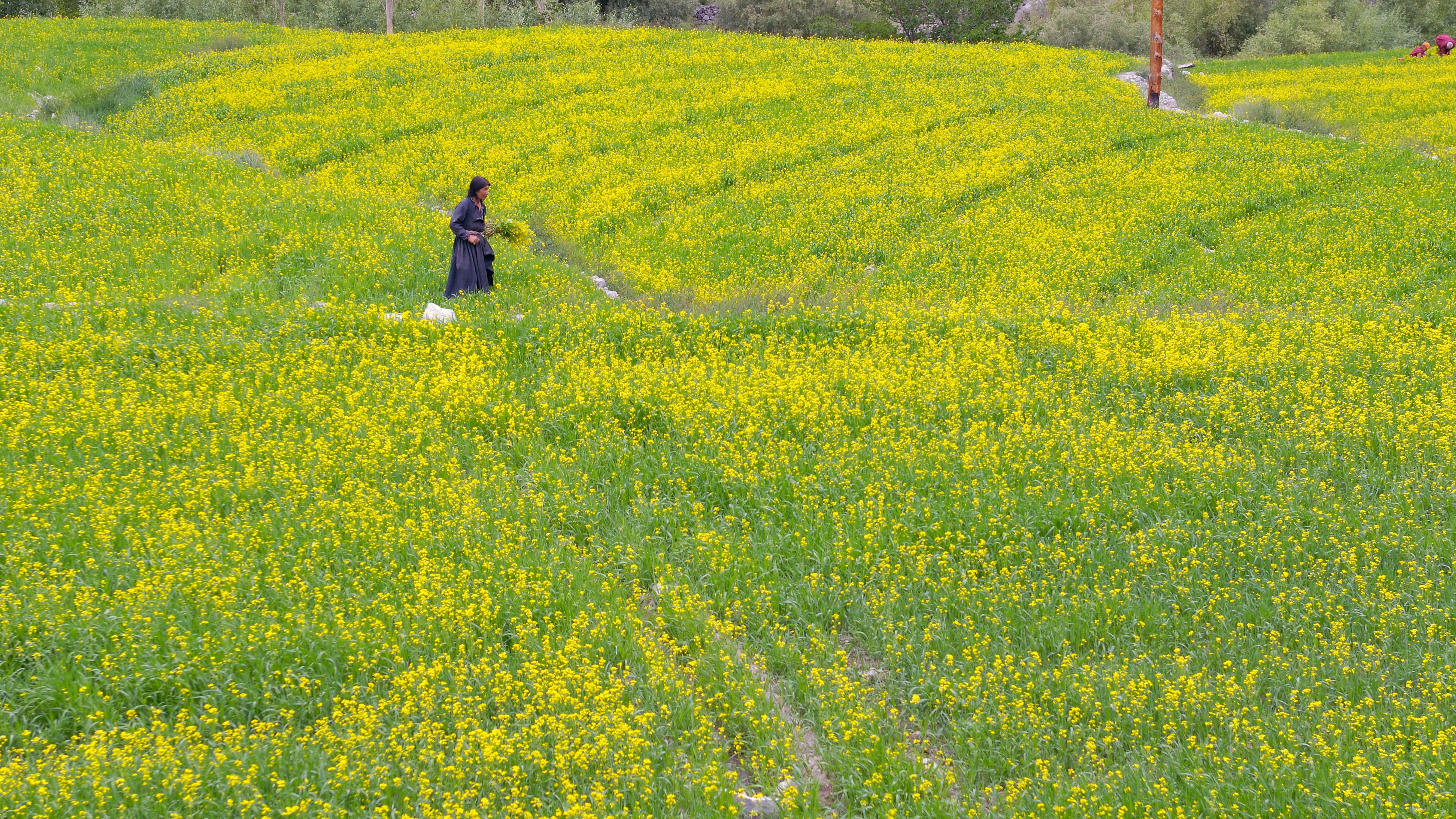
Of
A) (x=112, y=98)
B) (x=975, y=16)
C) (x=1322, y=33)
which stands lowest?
(x=112, y=98)

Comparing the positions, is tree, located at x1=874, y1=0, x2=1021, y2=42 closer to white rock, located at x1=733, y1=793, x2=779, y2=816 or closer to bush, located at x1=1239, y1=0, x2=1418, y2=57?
bush, located at x1=1239, y1=0, x2=1418, y2=57

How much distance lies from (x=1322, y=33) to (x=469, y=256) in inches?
2183

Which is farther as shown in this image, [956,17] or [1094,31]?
[1094,31]

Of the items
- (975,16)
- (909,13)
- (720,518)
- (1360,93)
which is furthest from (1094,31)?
(720,518)

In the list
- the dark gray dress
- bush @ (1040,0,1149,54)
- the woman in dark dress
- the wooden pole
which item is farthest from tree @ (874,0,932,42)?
the dark gray dress

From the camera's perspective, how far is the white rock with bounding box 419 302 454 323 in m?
12.6

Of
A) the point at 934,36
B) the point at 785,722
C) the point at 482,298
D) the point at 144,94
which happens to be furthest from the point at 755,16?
the point at 785,722

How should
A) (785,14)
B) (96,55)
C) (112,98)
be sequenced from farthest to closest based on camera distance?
(785,14) → (96,55) → (112,98)

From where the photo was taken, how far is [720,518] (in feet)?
27.7

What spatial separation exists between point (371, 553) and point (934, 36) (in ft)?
169

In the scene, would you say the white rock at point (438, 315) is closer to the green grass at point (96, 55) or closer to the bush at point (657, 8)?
the green grass at point (96, 55)

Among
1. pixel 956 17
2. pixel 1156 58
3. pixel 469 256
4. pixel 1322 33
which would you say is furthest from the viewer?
pixel 1322 33

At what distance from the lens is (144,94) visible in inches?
1209

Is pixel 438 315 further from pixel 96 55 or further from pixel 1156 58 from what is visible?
pixel 96 55
